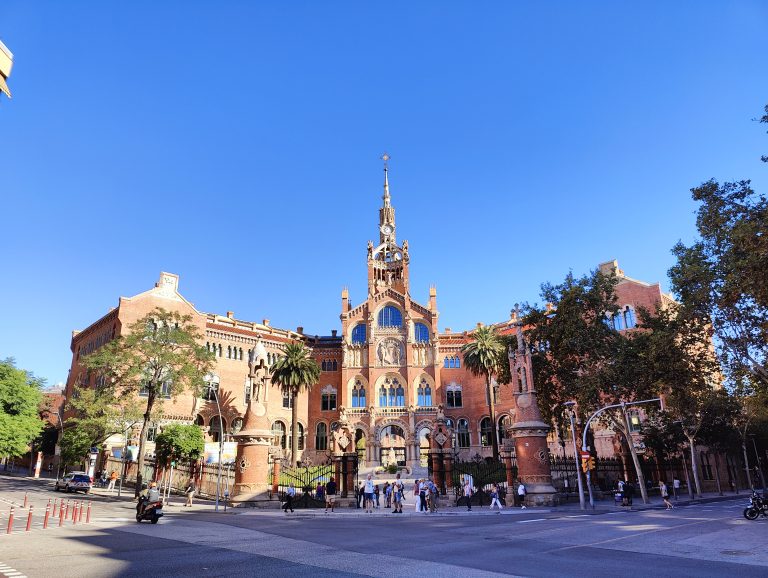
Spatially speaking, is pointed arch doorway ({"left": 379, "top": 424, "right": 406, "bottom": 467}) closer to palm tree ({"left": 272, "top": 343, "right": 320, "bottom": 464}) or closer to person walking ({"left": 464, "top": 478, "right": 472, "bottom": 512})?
palm tree ({"left": 272, "top": 343, "right": 320, "bottom": 464})

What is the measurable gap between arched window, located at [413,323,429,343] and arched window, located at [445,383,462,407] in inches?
258

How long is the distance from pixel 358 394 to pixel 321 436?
6764 millimetres

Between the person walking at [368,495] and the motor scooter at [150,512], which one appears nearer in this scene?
the motor scooter at [150,512]

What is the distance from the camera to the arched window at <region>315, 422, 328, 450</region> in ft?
214

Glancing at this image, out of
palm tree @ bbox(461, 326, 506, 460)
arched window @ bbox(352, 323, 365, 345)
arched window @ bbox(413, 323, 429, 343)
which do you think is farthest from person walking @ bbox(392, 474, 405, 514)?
arched window @ bbox(352, 323, 365, 345)

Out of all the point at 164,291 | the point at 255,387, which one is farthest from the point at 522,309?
the point at 164,291

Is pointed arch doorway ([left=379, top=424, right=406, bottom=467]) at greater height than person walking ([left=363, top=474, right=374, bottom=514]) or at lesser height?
greater

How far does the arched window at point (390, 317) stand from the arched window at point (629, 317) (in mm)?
25735

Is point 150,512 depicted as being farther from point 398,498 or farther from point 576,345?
point 576,345

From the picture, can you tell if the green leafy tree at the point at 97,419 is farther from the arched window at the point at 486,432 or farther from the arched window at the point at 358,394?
the arched window at the point at 486,432

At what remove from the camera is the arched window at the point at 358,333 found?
223 ft

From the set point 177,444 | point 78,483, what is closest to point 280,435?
point 177,444

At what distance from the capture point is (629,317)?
A: 55875 mm

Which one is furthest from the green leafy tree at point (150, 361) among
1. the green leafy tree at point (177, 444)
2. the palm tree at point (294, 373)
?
the palm tree at point (294, 373)
